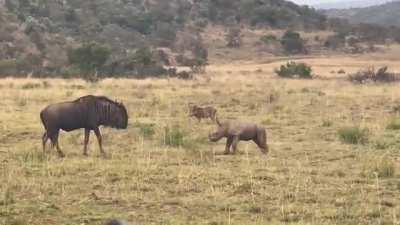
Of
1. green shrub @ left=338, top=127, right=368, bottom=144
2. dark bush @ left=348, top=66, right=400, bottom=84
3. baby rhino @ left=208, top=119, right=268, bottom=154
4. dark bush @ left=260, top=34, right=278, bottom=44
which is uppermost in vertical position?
baby rhino @ left=208, top=119, right=268, bottom=154

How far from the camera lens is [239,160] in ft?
41.9

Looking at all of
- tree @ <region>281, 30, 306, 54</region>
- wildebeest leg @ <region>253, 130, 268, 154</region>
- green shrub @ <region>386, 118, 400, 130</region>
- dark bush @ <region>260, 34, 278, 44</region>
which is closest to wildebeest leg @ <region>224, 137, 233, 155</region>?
wildebeest leg @ <region>253, 130, 268, 154</region>

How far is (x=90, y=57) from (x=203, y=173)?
102 feet

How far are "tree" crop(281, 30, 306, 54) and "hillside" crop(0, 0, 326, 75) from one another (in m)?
7.27

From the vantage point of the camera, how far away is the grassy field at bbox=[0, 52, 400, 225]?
28.2 ft

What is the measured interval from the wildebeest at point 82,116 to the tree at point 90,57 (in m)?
26.8

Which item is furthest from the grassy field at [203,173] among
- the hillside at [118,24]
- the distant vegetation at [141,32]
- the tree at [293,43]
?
the tree at [293,43]

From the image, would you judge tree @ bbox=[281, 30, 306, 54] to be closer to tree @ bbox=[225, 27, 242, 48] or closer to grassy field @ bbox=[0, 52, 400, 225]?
tree @ bbox=[225, 27, 242, 48]

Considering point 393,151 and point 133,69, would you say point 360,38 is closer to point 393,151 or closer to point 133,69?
point 133,69

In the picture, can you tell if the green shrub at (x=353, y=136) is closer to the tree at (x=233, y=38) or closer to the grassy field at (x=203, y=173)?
the grassy field at (x=203, y=173)

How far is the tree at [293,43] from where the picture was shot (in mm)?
64000

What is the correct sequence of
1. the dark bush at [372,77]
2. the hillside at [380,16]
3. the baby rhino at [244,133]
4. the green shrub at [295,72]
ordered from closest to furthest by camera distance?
the baby rhino at [244,133]
the dark bush at [372,77]
the green shrub at [295,72]
the hillside at [380,16]

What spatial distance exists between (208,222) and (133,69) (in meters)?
34.1

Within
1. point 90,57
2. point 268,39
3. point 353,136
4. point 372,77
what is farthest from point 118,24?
point 353,136
